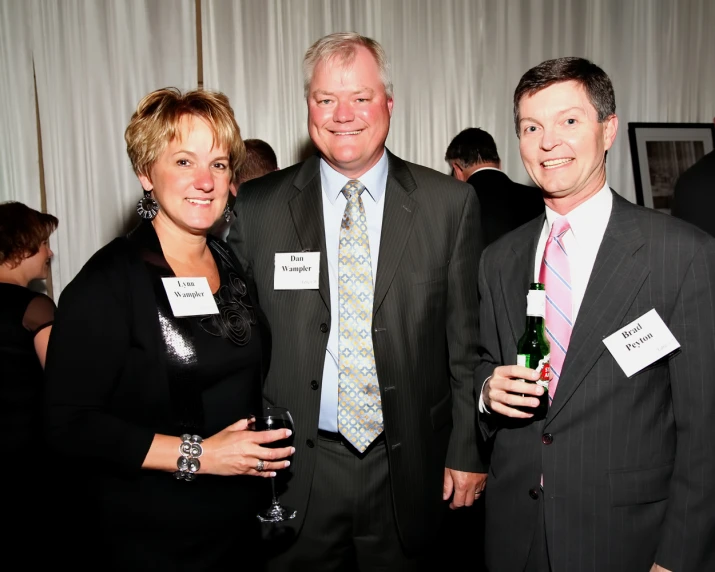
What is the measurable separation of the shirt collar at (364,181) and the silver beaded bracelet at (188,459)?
95 cm

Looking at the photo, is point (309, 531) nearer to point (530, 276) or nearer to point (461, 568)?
point (530, 276)

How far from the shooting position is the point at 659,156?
6.05 meters

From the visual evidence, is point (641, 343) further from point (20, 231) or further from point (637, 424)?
point (20, 231)

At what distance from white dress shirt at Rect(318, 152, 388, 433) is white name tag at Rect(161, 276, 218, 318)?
1.43 ft

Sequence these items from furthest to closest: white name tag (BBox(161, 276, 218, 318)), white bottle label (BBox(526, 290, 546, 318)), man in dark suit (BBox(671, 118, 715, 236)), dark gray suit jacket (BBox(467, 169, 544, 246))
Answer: dark gray suit jacket (BBox(467, 169, 544, 246)), man in dark suit (BBox(671, 118, 715, 236)), white name tag (BBox(161, 276, 218, 318)), white bottle label (BBox(526, 290, 546, 318))

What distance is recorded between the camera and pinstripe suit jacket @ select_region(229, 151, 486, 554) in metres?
2.05

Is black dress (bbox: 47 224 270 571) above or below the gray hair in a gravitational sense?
below

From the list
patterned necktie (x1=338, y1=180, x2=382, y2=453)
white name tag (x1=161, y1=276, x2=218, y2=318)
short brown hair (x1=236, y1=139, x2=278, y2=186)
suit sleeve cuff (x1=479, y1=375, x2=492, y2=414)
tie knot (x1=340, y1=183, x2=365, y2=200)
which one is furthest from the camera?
short brown hair (x1=236, y1=139, x2=278, y2=186)

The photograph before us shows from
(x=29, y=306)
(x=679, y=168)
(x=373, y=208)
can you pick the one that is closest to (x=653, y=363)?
(x=373, y=208)

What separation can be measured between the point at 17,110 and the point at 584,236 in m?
4.26

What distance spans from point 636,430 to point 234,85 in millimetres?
4096

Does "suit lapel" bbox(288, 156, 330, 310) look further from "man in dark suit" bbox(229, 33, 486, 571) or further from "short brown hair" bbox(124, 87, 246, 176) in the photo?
"short brown hair" bbox(124, 87, 246, 176)

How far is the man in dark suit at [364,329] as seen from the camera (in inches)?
81.0

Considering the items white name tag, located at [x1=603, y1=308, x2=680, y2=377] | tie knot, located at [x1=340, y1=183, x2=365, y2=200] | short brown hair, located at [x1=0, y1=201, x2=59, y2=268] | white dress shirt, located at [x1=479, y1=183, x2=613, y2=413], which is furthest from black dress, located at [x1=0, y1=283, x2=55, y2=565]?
white name tag, located at [x1=603, y1=308, x2=680, y2=377]
